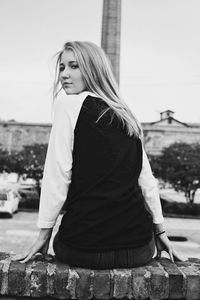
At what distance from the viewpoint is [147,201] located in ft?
6.39

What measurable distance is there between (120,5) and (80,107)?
1623cm

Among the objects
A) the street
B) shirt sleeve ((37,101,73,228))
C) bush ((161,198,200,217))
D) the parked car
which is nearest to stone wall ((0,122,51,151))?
the street

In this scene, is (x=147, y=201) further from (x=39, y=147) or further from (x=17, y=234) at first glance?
(x=39, y=147)

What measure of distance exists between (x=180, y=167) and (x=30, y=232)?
10434 mm

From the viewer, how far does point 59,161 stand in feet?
5.75

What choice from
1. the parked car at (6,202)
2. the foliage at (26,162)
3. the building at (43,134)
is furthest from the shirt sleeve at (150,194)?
the building at (43,134)

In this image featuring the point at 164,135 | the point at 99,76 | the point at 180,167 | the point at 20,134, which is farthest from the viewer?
the point at 20,134

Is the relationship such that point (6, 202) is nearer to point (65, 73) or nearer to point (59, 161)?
point (65, 73)

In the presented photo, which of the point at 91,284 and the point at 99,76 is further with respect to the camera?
the point at 99,76

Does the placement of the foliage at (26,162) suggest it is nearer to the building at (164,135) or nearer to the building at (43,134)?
the building at (43,134)

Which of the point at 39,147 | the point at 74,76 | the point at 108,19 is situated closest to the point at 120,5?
the point at 108,19

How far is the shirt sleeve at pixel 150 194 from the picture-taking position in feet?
6.36

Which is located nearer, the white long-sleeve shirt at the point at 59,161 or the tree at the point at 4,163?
the white long-sleeve shirt at the point at 59,161

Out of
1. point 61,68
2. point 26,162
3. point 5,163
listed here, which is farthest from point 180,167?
point 61,68
